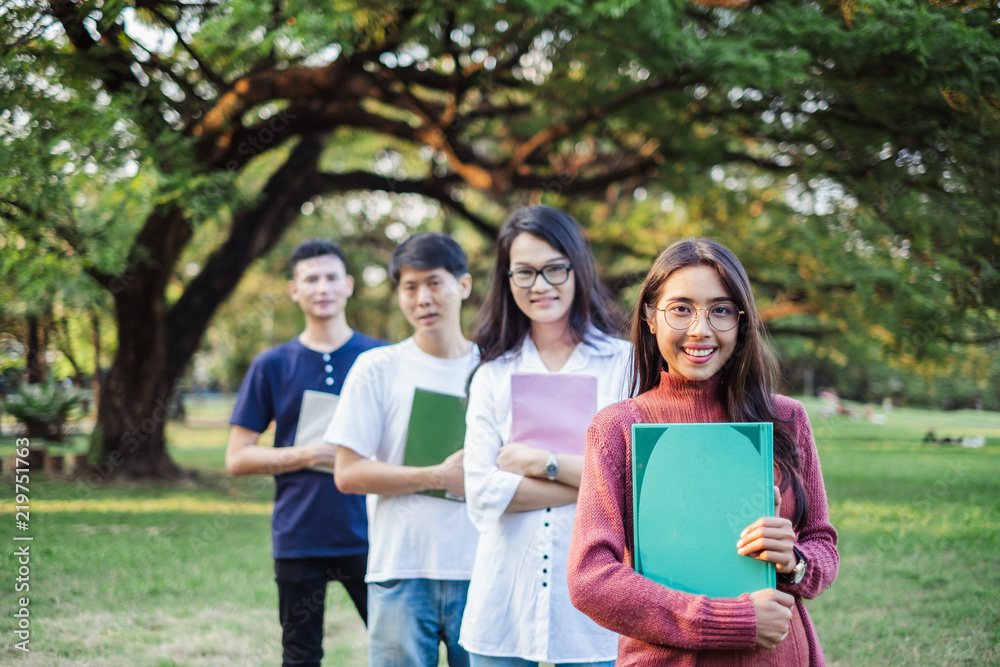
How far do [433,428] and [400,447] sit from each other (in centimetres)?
14

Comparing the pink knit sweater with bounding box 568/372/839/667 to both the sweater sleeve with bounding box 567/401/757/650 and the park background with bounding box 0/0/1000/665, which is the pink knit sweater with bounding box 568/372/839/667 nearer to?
the sweater sleeve with bounding box 567/401/757/650

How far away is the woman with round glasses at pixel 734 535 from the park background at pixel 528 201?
8.33 feet

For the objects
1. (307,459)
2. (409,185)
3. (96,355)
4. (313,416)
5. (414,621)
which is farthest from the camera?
(409,185)

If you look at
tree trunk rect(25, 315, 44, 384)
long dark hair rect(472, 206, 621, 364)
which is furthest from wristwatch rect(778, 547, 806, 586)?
tree trunk rect(25, 315, 44, 384)

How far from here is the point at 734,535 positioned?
57.9 inches

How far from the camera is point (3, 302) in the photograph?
4031mm

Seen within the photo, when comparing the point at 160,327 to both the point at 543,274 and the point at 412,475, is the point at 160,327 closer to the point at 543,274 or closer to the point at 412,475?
the point at 412,475

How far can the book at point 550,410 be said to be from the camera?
7.18 ft

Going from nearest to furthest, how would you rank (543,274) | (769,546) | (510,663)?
(769,546)
(510,663)
(543,274)

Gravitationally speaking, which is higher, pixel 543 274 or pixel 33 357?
pixel 543 274

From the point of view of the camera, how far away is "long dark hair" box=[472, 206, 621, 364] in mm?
2369

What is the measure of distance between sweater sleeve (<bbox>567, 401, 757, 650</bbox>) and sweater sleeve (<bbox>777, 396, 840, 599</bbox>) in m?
0.18

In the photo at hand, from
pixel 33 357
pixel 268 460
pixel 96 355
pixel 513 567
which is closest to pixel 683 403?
pixel 513 567

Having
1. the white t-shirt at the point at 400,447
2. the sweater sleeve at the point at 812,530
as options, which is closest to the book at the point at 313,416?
the white t-shirt at the point at 400,447
